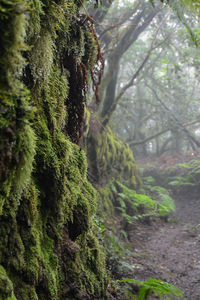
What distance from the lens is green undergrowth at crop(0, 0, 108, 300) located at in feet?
4.09

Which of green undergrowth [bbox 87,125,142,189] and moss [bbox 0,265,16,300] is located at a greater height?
green undergrowth [bbox 87,125,142,189]

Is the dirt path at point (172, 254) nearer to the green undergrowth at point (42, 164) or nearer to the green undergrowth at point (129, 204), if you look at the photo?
the green undergrowth at point (129, 204)

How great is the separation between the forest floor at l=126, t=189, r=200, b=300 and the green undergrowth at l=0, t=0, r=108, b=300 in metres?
1.74

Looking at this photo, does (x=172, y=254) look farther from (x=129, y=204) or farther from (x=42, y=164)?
(x=42, y=164)

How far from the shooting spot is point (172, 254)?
16.9ft

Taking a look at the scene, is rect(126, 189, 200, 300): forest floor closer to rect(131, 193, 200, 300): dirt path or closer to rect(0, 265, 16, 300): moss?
rect(131, 193, 200, 300): dirt path

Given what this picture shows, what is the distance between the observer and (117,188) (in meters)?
7.56

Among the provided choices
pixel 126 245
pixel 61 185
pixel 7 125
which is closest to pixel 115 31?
pixel 126 245

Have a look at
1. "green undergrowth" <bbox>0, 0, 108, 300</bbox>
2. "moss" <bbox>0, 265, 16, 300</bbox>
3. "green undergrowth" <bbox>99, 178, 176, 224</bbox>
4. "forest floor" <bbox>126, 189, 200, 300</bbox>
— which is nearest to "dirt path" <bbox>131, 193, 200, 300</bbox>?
"forest floor" <bbox>126, 189, 200, 300</bbox>

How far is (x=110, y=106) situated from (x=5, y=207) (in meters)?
6.95

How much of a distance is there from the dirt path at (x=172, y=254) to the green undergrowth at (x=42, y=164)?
1.76 metres

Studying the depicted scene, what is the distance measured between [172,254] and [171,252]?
0.36ft

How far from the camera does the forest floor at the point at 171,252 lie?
3971mm

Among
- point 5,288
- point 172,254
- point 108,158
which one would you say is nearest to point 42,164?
point 5,288
